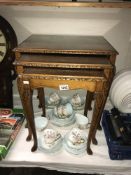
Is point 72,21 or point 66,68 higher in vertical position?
point 72,21

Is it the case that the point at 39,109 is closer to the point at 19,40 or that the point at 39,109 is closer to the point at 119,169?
the point at 19,40

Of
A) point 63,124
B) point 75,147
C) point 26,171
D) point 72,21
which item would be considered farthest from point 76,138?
point 72,21

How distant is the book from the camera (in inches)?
45.7

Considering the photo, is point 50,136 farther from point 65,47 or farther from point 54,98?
point 65,47

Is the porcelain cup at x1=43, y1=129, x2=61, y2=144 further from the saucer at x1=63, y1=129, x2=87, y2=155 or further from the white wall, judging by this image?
the white wall

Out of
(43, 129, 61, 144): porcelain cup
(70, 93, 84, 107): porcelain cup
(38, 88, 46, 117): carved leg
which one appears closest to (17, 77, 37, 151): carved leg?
(43, 129, 61, 144): porcelain cup

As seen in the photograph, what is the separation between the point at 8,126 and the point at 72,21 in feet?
2.46

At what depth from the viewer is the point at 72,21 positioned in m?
1.34

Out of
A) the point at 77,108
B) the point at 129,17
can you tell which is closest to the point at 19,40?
the point at 77,108

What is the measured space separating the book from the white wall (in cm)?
50

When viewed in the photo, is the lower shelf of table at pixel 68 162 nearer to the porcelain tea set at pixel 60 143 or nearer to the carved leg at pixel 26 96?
the porcelain tea set at pixel 60 143

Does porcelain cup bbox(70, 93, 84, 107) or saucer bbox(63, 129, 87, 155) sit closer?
saucer bbox(63, 129, 87, 155)

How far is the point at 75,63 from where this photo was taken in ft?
3.07

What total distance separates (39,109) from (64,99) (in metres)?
0.20
